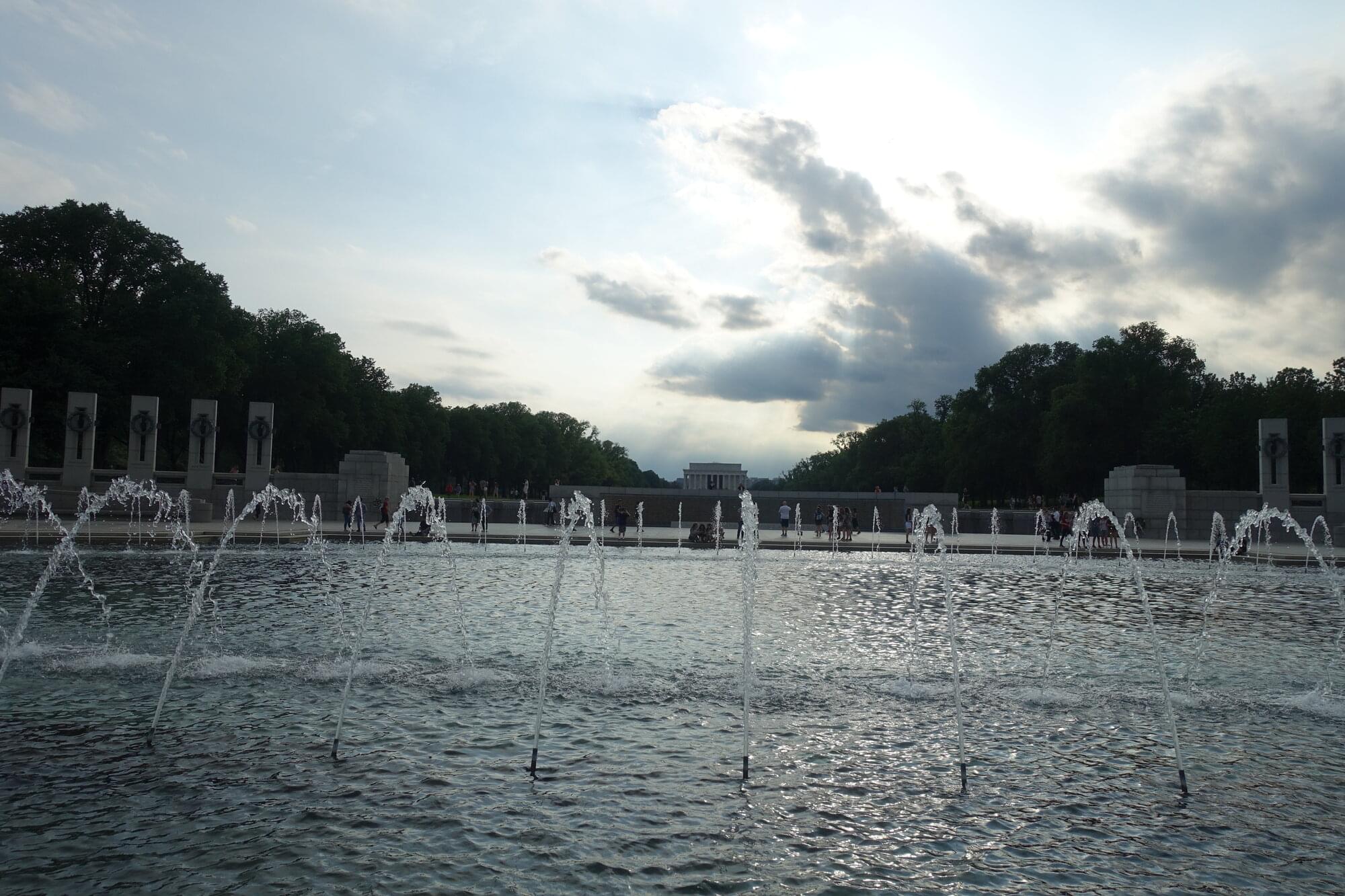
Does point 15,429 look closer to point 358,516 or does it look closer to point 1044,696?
point 358,516

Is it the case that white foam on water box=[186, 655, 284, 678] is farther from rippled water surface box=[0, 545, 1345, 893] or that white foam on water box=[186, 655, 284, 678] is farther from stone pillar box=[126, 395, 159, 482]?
stone pillar box=[126, 395, 159, 482]

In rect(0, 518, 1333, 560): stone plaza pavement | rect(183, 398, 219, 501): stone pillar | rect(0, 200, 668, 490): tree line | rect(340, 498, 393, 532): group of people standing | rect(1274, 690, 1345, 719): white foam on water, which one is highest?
rect(0, 200, 668, 490): tree line

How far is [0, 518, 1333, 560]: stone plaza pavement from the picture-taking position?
2786 centimetres

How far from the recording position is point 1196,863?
5.23 meters

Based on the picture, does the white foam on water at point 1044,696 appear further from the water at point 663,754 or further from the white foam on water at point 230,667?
the white foam on water at point 230,667

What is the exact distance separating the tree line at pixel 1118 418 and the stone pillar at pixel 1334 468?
52.3 feet

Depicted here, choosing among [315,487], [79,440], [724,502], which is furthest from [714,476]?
[79,440]

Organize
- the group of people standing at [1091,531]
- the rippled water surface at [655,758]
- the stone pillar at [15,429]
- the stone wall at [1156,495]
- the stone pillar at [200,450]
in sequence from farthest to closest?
the stone wall at [1156,495] → the stone pillar at [200,450] → the stone pillar at [15,429] → the group of people standing at [1091,531] → the rippled water surface at [655,758]

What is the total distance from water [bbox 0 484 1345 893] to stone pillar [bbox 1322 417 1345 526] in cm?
2526

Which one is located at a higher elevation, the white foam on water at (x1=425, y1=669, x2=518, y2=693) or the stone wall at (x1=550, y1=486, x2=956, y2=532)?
the stone wall at (x1=550, y1=486, x2=956, y2=532)

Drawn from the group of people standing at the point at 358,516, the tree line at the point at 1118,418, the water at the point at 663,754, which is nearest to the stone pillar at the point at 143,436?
the group of people standing at the point at 358,516

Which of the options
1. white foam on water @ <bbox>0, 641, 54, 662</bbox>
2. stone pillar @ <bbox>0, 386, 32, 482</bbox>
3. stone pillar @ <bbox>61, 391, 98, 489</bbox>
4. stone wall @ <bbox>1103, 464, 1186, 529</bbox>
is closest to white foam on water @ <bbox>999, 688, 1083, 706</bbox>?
white foam on water @ <bbox>0, 641, 54, 662</bbox>

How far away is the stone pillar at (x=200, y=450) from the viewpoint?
38.0 metres

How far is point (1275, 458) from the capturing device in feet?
120
